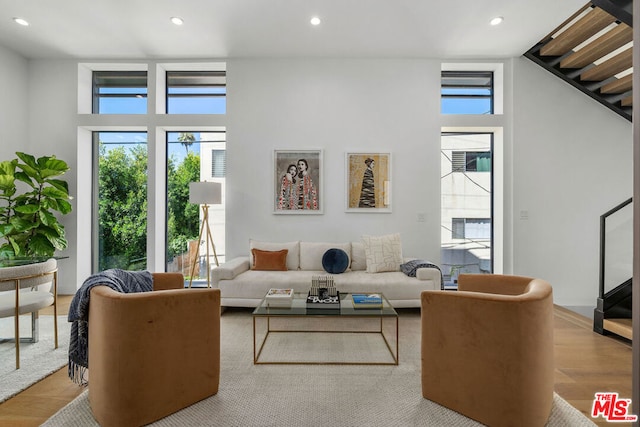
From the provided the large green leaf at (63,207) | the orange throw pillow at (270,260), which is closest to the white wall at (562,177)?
the orange throw pillow at (270,260)

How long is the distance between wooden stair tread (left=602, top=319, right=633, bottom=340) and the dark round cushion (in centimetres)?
267

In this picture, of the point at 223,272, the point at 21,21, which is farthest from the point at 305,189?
the point at 21,21

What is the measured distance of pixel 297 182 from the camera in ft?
15.1

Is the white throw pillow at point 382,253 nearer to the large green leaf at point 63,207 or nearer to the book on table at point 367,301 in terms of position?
the book on table at point 367,301

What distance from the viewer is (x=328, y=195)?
15.1ft

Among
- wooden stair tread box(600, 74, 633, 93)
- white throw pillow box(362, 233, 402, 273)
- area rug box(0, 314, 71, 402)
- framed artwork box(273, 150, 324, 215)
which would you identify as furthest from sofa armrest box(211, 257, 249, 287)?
wooden stair tread box(600, 74, 633, 93)

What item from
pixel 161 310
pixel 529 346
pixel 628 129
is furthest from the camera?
pixel 628 129

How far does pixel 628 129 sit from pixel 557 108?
96 centimetres

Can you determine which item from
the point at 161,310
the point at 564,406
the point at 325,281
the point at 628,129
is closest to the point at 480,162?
the point at 628,129

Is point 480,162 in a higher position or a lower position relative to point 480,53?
lower

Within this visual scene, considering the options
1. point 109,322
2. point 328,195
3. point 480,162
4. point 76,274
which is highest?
point 480,162

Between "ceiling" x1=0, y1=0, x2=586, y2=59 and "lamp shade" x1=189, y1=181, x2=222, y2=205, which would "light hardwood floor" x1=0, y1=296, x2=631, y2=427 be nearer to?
"lamp shade" x1=189, y1=181, x2=222, y2=205

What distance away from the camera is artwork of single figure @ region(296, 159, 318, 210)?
4.58 meters

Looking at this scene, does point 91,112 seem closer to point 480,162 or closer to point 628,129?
point 480,162
